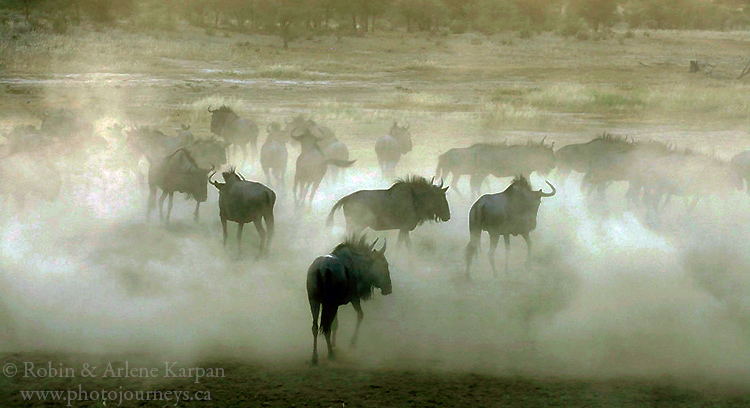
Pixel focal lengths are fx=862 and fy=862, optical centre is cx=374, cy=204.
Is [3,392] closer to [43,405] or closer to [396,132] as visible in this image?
[43,405]

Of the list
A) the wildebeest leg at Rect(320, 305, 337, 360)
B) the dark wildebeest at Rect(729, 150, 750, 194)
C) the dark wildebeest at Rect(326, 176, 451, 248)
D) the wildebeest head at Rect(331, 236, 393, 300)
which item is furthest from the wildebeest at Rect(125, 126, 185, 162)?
the dark wildebeest at Rect(729, 150, 750, 194)

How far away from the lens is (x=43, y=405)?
7.63 meters

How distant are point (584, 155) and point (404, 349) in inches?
323

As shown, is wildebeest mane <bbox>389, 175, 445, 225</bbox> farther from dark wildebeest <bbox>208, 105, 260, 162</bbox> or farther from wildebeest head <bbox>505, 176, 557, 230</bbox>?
dark wildebeest <bbox>208, 105, 260, 162</bbox>

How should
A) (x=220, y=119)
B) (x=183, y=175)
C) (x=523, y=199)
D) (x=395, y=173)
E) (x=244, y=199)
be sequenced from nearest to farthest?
(x=523, y=199) < (x=244, y=199) < (x=183, y=175) < (x=395, y=173) < (x=220, y=119)

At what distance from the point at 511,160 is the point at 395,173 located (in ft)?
12.6

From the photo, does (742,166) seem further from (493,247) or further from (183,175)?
(183,175)

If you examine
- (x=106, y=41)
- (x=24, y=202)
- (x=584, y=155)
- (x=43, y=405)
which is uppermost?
(x=106, y=41)

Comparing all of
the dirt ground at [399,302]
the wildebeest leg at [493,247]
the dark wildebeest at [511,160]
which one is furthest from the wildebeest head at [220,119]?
the wildebeest leg at [493,247]

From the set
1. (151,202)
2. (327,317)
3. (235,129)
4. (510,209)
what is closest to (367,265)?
(327,317)

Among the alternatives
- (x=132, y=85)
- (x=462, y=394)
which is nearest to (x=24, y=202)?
(x=462, y=394)

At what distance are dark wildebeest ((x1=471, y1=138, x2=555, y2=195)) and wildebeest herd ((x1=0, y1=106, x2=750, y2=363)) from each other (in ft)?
0.06

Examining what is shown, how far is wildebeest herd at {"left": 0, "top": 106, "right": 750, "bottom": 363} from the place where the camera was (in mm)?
11000

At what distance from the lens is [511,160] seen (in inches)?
612
